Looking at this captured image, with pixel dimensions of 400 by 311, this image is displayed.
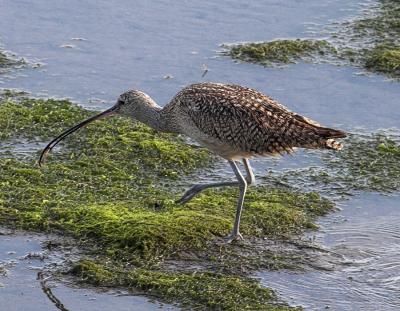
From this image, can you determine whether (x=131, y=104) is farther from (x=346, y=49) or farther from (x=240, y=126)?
(x=346, y=49)

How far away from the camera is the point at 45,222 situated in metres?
8.18

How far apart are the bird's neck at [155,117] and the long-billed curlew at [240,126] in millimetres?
158

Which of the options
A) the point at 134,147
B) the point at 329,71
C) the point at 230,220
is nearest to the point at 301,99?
the point at 329,71

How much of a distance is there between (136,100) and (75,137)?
3.67ft

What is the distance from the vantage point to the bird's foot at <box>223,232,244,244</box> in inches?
321

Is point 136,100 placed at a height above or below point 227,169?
above

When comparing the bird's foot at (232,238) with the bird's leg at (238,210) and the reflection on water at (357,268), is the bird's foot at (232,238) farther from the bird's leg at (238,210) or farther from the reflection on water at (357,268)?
the reflection on water at (357,268)

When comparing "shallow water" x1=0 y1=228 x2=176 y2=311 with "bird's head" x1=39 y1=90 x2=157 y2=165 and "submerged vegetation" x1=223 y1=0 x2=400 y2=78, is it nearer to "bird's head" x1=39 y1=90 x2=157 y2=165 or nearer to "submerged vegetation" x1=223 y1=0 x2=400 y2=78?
"bird's head" x1=39 y1=90 x2=157 y2=165

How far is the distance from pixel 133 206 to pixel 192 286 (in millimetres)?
1251

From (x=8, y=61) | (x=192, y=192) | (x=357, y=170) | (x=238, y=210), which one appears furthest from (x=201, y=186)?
(x=8, y=61)

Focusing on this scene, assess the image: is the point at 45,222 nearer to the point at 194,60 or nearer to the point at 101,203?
the point at 101,203

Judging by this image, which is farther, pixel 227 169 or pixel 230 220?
pixel 227 169

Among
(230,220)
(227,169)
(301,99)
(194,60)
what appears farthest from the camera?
(194,60)

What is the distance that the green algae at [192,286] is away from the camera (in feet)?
24.0
